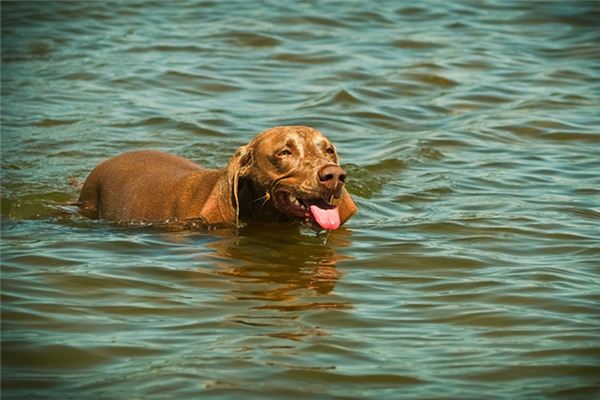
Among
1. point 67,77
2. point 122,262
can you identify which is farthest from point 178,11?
point 122,262

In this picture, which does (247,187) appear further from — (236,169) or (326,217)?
(326,217)

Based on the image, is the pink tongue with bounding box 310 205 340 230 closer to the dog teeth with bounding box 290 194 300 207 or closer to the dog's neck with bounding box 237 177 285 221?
the dog teeth with bounding box 290 194 300 207

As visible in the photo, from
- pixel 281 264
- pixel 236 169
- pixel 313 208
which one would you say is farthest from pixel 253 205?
pixel 281 264

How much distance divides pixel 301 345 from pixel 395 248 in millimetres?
2413

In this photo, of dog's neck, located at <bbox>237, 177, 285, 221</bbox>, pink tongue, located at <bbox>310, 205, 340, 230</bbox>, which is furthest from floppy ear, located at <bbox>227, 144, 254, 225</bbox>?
pink tongue, located at <bbox>310, 205, 340, 230</bbox>

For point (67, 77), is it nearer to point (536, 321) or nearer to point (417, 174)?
point (417, 174)

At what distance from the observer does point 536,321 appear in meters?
6.83

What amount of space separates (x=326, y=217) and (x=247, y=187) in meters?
0.75

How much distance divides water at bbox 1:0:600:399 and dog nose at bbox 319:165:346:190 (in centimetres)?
51

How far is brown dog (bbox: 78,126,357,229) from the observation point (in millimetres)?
8352

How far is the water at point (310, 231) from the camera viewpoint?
602 cm

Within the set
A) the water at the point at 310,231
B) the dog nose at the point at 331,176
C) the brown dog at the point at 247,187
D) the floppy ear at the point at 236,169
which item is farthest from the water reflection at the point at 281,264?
the dog nose at the point at 331,176

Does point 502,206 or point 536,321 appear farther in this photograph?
point 502,206

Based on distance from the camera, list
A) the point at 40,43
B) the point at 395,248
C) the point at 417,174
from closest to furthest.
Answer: the point at 395,248 < the point at 417,174 < the point at 40,43
